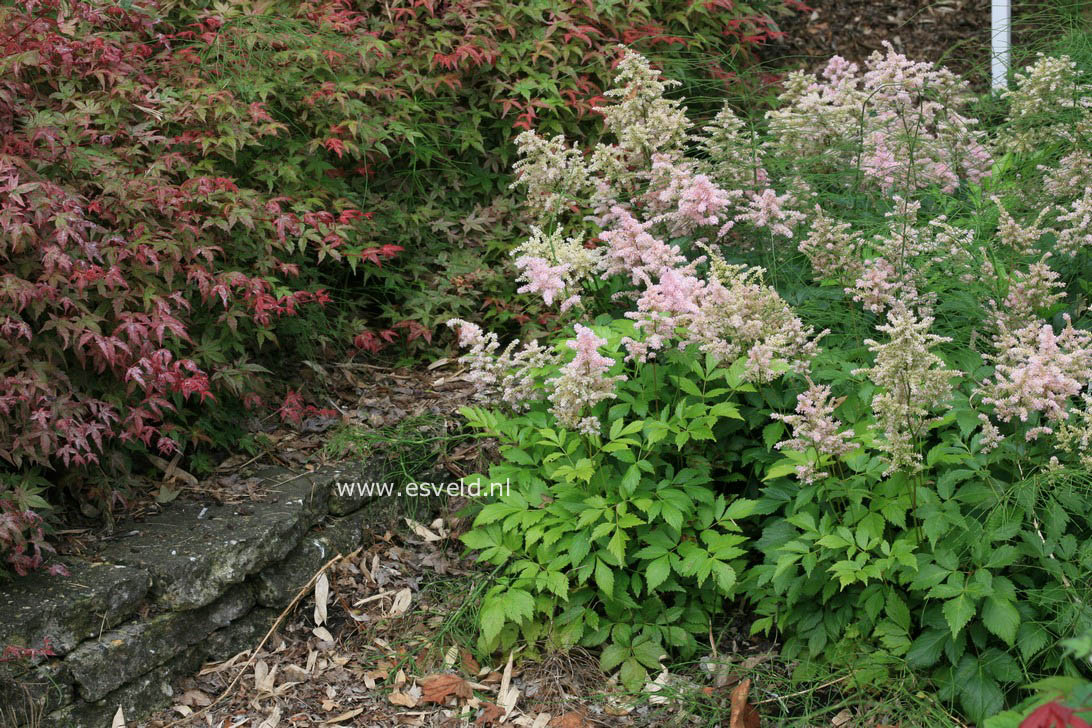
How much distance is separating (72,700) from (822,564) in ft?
7.27

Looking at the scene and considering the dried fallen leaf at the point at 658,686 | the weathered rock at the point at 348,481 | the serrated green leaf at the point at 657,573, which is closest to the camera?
the serrated green leaf at the point at 657,573

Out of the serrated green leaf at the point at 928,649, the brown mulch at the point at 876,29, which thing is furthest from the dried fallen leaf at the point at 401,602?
the brown mulch at the point at 876,29

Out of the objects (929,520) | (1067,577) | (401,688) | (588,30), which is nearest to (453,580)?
(401,688)

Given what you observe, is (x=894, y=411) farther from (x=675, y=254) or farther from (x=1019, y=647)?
(x=675, y=254)

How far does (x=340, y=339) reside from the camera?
441 cm

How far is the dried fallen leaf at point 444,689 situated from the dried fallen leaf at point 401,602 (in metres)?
0.38

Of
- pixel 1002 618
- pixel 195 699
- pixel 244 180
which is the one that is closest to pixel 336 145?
pixel 244 180

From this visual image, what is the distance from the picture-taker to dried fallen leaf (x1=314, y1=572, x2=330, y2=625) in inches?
136

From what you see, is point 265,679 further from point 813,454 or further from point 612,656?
point 813,454

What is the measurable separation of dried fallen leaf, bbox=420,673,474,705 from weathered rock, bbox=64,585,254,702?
0.71 meters

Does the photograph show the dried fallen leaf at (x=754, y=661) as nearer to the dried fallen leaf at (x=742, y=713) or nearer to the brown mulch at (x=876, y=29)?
the dried fallen leaf at (x=742, y=713)

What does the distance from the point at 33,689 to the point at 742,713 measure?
6.57 ft

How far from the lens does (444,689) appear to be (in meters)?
3.10

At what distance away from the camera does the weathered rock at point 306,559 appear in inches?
134
